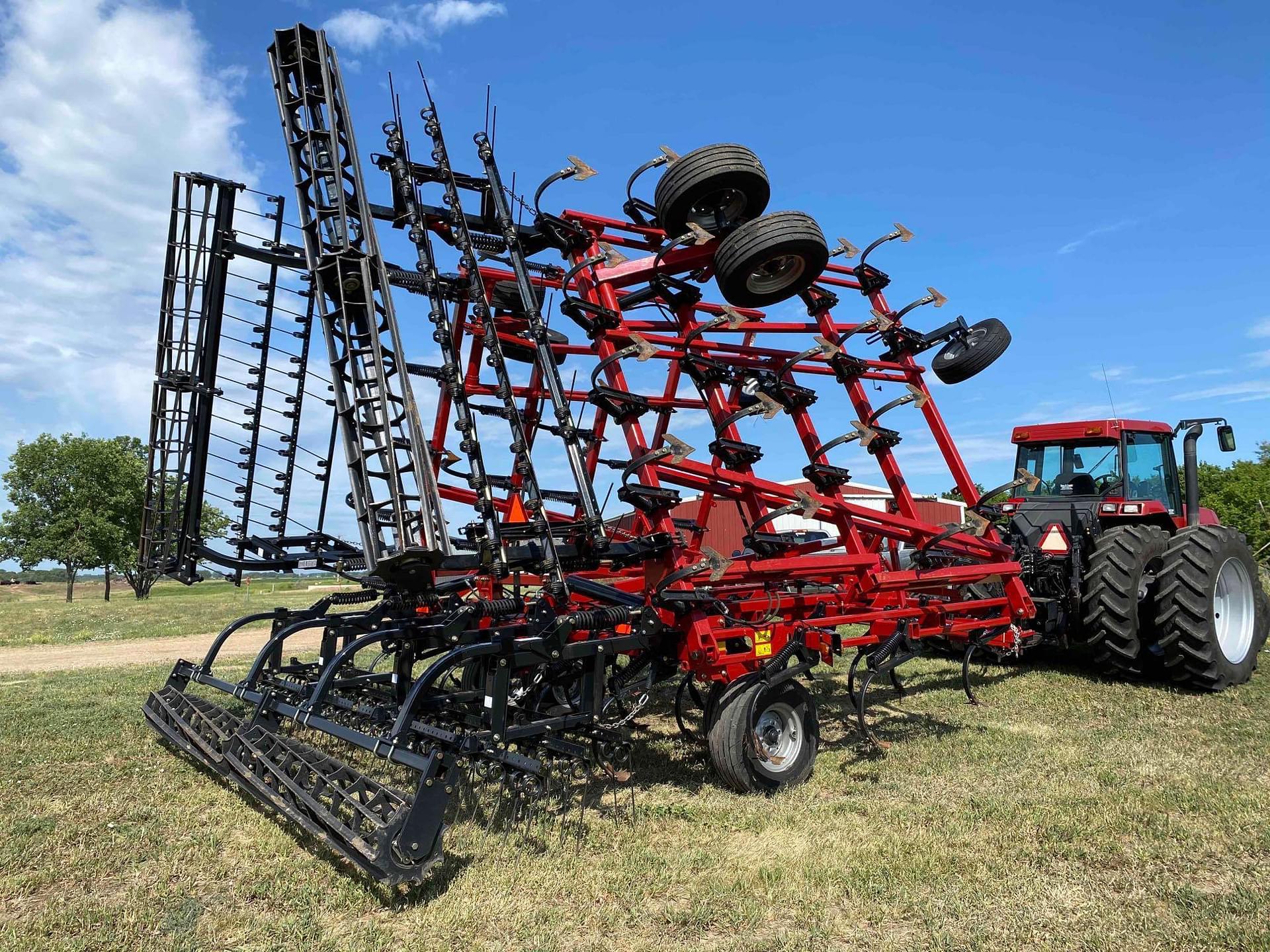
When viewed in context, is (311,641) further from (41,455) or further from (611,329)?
(41,455)

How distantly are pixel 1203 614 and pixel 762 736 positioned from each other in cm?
445

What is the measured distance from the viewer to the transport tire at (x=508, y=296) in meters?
7.35

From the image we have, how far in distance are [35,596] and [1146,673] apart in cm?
4193

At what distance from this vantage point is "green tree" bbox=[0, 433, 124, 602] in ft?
109

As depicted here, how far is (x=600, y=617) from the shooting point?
479 cm

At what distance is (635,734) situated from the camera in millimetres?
6309

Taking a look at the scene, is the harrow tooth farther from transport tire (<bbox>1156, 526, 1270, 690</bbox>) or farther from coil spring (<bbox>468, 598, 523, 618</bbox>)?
transport tire (<bbox>1156, 526, 1270, 690</bbox>)

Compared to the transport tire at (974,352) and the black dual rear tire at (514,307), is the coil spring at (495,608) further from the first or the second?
the transport tire at (974,352)

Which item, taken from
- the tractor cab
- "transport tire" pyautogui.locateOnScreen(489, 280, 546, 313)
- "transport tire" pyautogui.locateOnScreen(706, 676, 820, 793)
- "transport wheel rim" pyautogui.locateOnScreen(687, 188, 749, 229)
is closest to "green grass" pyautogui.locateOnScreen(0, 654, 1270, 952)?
"transport tire" pyautogui.locateOnScreen(706, 676, 820, 793)

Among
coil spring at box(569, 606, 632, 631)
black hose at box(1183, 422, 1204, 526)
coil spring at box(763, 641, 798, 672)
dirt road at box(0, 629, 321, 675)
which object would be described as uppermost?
black hose at box(1183, 422, 1204, 526)

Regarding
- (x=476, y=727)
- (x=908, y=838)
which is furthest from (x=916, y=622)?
(x=476, y=727)

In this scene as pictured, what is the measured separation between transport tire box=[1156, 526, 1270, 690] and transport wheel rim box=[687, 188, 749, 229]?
4.86 m

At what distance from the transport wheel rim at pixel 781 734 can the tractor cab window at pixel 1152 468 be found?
557cm

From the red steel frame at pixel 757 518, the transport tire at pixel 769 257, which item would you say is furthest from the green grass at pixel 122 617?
the transport tire at pixel 769 257
